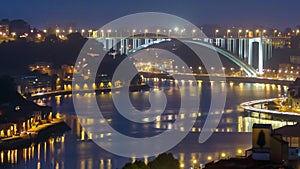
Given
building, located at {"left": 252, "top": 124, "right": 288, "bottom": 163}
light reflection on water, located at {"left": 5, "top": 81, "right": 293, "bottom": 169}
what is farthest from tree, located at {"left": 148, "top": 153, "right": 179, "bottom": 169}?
light reflection on water, located at {"left": 5, "top": 81, "right": 293, "bottom": 169}

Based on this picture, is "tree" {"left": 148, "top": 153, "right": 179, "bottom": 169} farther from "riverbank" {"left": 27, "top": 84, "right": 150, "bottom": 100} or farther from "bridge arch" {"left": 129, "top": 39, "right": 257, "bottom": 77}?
"bridge arch" {"left": 129, "top": 39, "right": 257, "bottom": 77}

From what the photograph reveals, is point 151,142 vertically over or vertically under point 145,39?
under

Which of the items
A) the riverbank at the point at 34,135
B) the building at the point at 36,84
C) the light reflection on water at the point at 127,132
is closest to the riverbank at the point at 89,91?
the building at the point at 36,84

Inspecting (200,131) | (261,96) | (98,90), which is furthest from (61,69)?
(200,131)

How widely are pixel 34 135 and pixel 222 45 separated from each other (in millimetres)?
7871

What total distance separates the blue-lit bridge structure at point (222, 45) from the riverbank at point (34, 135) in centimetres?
591

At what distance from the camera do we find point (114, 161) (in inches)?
175

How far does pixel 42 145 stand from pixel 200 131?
4.21ft

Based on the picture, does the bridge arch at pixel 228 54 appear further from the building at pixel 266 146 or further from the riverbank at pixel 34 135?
the building at pixel 266 146

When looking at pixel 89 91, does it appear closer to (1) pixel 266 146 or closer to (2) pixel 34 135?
(2) pixel 34 135

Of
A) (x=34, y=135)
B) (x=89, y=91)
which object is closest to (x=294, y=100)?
(x=34, y=135)

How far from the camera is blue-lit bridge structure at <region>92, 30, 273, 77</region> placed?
12489 millimetres

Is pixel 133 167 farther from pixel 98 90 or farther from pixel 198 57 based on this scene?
pixel 198 57

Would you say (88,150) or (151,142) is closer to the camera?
Result: (88,150)
